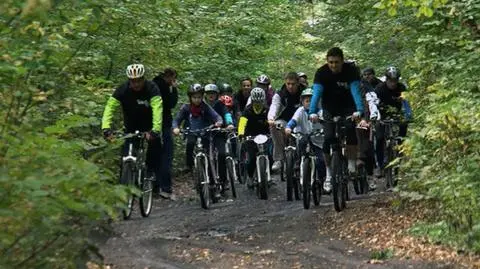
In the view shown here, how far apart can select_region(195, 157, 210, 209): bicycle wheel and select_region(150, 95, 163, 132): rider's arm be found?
1.74m

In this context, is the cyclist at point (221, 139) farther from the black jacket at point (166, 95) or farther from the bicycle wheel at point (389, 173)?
the bicycle wheel at point (389, 173)

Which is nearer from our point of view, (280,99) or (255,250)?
(255,250)

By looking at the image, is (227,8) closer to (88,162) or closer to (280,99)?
(280,99)

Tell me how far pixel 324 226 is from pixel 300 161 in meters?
2.56

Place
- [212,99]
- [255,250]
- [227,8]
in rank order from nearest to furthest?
[255,250] < [212,99] < [227,8]

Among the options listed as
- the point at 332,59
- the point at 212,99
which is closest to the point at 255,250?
the point at 332,59

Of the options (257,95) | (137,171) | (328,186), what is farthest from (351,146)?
(257,95)

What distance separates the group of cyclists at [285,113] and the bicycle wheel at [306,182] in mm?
267

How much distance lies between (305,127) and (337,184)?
243 cm

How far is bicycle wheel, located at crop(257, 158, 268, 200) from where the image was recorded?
1381 cm

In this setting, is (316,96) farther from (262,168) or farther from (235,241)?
(262,168)

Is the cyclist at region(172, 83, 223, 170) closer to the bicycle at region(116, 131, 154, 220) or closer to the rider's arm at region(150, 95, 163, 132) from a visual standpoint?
the bicycle at region(116, 131, 154, 220)

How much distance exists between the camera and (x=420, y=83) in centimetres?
1084

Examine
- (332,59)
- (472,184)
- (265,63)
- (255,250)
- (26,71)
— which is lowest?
(255,250)
